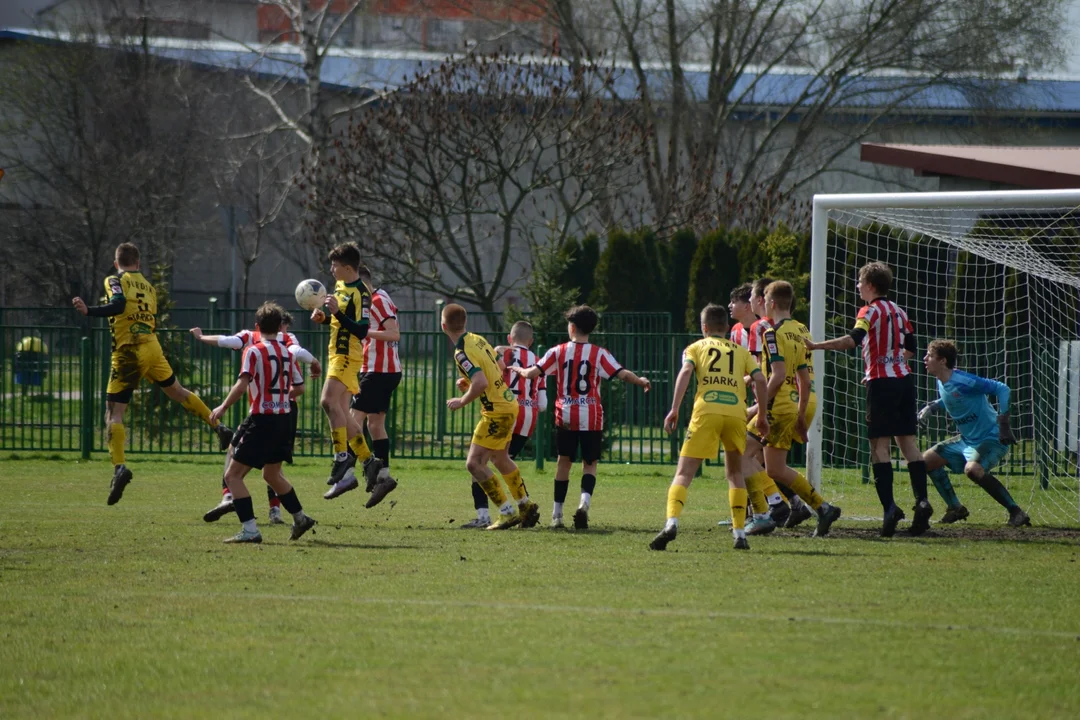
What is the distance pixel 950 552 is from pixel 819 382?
9.23 ft

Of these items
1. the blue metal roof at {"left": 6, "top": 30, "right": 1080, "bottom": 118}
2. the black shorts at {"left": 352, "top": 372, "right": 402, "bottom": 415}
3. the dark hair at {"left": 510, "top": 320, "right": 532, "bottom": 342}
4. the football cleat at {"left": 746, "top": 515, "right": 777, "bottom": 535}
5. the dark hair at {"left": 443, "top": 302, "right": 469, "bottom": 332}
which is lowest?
the football cleat at {"left": 746, "top": 515, "right": 777, "bottom": 535}

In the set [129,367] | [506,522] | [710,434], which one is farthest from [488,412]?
[129,367]

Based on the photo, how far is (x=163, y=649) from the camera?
6059 millimetres

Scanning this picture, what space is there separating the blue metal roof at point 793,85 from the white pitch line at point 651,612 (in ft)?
82.0

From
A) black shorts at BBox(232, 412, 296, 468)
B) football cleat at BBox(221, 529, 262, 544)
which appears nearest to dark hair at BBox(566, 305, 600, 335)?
black shorts at BBox(232, 412, 296, 468)

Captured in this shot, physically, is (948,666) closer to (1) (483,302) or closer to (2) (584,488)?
(2) (584,488)

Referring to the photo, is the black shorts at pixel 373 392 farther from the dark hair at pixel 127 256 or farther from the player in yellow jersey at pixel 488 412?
the dark hair at pixel 127 256

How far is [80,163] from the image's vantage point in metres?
34.4

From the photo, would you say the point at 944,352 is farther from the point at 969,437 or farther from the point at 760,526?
the point at 760,526

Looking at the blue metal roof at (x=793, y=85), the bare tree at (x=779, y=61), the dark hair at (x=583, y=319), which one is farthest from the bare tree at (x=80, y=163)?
the dark hair at (x=583, y=319)

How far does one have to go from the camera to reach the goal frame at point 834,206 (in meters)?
11.3

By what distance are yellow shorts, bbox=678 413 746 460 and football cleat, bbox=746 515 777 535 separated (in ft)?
3.99

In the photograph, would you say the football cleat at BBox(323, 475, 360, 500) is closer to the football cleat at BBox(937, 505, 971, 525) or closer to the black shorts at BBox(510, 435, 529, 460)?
the black shorts at BBox(510, 435, 529, 460)

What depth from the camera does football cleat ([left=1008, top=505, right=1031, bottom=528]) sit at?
37.5 ft
